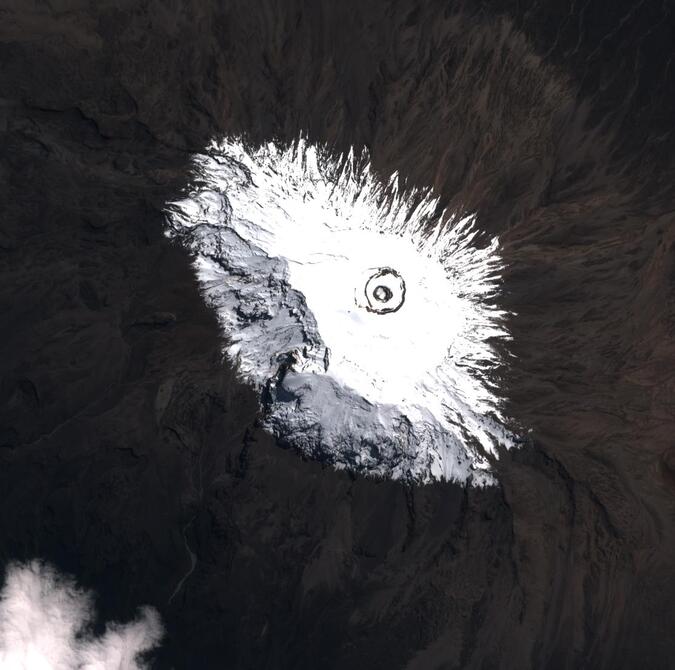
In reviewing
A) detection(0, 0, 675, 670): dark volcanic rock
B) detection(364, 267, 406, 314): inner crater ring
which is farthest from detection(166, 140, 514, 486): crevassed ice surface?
detection(0, 0, 675, 670): dark volcanic rock

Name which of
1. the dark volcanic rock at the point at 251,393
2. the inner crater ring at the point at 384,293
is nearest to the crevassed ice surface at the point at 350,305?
the inner crater ring at the point at 384,293

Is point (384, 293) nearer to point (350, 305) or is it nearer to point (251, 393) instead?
point (350, 305)

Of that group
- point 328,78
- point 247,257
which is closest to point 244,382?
→ point 247,257

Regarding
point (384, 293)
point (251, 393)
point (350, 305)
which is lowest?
point (251, 393)

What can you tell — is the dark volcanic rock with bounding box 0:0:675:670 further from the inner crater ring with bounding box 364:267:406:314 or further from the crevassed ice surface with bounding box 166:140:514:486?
the inner crater ring with bounding box 364:267:406:314

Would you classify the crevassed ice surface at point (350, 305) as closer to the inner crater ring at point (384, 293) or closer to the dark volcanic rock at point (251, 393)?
the inner crater ring at point (384, 293)

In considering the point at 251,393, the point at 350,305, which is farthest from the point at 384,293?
the point at 251,393

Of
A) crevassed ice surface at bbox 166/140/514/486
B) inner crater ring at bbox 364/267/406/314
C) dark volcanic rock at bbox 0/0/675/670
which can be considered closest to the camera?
dark volcanic rock at bbox 0/0/675/670
